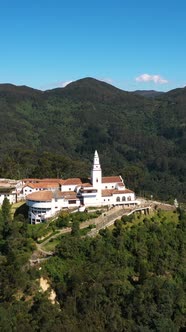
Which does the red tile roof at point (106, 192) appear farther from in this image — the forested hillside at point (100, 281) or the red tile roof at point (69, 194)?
the forested hillside at point (100, 281)

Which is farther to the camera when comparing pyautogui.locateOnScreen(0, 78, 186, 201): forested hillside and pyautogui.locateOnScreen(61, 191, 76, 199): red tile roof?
pyautogui.locateOnScreen(0, 78, 186, 201): forested hillside

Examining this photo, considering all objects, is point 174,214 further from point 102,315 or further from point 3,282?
point 3,282

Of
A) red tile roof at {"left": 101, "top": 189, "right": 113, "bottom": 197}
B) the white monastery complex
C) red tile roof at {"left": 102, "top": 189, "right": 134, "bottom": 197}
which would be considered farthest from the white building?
red tile roof at {"left": 102, "top": 189, "right": 134, "bottom": 197}

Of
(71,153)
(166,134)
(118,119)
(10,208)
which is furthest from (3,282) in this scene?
(118,119)

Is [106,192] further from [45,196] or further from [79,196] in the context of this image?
[45,196]

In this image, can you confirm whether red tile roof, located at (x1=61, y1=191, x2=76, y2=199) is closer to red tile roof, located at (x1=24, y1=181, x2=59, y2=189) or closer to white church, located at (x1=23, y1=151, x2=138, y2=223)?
white church, located at (x1=23, y1=151, x2=138, y2=223)

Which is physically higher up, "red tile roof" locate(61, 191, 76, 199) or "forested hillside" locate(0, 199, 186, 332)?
"red tile roof" locate(61, 191, 76, 199)

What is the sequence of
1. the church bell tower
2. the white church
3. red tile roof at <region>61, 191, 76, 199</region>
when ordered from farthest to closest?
the church bell tower, red tile roof at <region>61, 191, 76, 199</region>, the white church

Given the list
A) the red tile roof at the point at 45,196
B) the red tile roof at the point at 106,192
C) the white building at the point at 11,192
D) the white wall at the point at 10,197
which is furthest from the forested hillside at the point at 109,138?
the red tile roof at the point at 106,192
